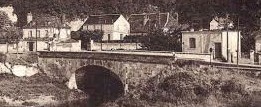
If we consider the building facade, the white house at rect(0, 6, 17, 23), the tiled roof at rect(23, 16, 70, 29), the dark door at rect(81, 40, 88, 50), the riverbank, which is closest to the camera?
the riverbank

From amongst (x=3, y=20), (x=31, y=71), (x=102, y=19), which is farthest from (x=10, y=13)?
(x=31, y=71)

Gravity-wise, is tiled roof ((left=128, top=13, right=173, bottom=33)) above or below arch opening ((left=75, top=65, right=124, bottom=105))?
above

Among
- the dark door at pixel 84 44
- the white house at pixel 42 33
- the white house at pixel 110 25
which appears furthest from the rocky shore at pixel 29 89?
the white house at pixel 110 25

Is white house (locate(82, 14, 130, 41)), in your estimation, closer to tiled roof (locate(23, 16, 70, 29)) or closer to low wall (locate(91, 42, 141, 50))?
tiled roof (locate(23, 16, 70, 29))

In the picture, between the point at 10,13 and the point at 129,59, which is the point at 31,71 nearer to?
the point at 129,59

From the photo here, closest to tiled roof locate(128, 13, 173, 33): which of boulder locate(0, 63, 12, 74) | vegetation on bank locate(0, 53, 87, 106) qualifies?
vegetation on bank locate(0, 53, 87, 106)

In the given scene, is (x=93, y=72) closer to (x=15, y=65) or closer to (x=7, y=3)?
(x=15, y=65)

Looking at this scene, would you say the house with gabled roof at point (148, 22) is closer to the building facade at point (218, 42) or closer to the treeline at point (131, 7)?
the treeline at point (131, 7)

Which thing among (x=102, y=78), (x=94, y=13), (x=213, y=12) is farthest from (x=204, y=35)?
(x=94, y=13)
